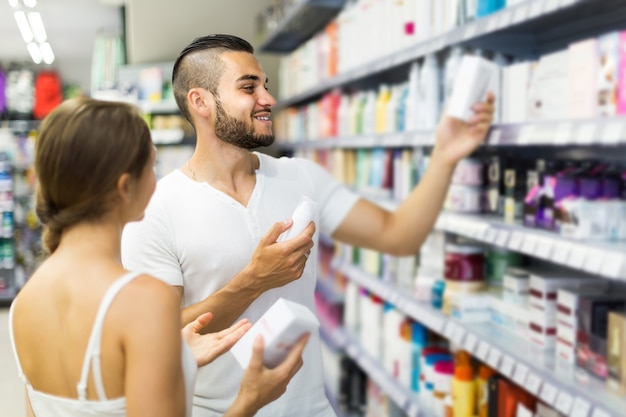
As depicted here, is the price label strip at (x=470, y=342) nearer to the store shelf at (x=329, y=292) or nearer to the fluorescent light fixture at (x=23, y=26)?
the fluorescent light fixture at (x=23, y=26)

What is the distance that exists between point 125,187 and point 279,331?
289mm

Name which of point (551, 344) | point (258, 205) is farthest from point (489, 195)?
point (258, 205)

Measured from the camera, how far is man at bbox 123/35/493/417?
1086 mm

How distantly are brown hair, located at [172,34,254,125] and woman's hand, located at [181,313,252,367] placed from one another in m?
0.37

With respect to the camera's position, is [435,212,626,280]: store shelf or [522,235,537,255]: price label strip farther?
[522,235,537,255]: price label strip

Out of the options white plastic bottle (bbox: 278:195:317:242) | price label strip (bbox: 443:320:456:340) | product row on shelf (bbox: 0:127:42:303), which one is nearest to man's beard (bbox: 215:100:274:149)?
white plastic bottle (bbox: 278:195:317:242)

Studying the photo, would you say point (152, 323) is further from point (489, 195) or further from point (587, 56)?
point (489, 195)

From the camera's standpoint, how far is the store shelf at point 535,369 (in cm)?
167

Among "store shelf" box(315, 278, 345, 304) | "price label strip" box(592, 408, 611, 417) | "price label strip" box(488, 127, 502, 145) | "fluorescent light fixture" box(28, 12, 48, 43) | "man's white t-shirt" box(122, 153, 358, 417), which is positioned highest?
"fluorescent light fixture" box(28, 12, 48, 43)

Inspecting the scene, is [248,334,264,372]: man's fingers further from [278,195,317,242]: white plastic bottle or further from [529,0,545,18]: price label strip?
[529,0,545,18]: price label strip

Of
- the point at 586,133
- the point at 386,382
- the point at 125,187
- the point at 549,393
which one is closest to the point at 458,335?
the point at 549,393

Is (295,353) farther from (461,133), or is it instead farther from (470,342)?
(470,342)

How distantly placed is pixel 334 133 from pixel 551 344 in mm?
2263

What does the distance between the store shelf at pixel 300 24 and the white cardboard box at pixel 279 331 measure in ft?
10.7
